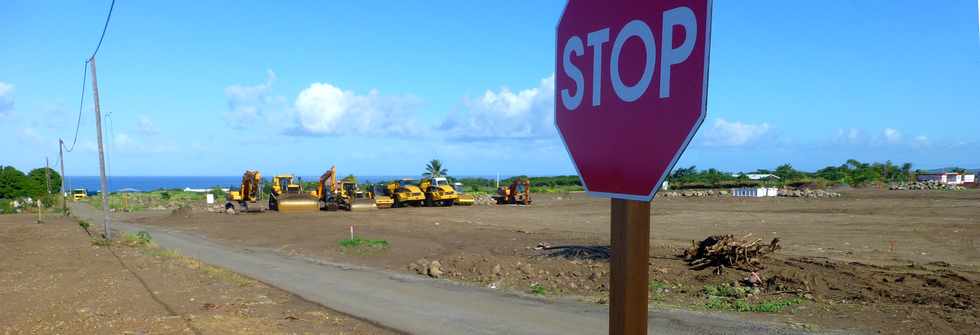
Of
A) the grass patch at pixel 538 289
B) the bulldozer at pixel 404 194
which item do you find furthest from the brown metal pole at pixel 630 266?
the bulldozer at pixel 404 194

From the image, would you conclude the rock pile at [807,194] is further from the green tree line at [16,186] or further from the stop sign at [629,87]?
the green tree line at [16,186]

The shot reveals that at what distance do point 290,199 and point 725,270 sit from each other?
35.0 metres

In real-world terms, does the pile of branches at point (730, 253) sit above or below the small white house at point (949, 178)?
below

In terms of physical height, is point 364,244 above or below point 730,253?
below

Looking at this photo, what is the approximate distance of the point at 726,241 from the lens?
16422 millimetres

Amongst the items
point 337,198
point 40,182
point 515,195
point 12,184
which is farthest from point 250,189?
point 40,182

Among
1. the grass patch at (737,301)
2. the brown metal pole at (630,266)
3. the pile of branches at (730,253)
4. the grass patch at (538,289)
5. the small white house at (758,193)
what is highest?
the brown metal pole at (630,266)

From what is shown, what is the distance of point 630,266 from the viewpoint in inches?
73.2

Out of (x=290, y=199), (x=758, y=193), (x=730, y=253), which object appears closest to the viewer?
(x=730, y=253)

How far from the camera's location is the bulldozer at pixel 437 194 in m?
51.2

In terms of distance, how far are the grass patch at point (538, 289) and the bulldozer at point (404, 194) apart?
3501 centimetres

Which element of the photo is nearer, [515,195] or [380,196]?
[380,196]

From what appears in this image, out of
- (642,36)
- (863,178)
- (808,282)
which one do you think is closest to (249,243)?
(808,282)

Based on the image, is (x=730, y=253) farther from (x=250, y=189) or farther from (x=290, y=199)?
(x=250, y=189)
